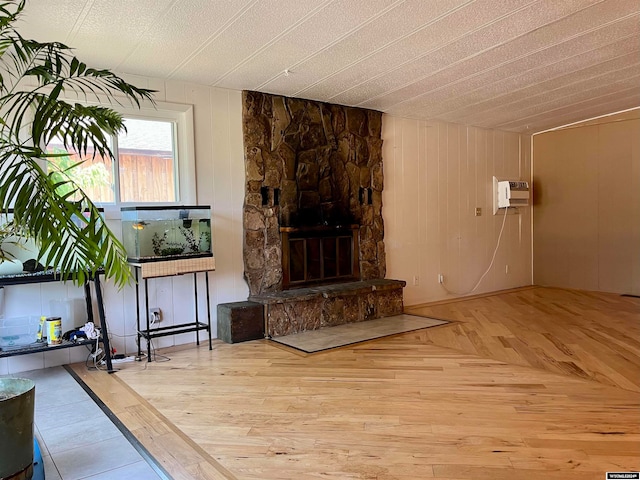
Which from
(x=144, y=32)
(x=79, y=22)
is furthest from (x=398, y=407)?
(x=79, y=22)

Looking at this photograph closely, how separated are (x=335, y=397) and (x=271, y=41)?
228 centimetres

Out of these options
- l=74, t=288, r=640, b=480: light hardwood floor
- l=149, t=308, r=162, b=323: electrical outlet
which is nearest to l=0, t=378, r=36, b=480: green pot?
l=74, t=288, r=640, b=480: light hardwood floor

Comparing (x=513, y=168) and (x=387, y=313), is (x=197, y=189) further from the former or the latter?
(x=513, y=168)

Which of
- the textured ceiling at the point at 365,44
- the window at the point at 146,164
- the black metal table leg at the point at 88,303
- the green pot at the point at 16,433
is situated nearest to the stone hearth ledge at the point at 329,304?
the window at the point at 146,164

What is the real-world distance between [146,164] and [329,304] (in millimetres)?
Result: 2024

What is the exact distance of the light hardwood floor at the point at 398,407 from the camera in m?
1.98

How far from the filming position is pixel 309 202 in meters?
4.67

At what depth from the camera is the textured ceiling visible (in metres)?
2.72

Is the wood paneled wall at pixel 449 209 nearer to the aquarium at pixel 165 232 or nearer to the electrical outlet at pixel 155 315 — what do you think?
the aquarium at pixel 165 232

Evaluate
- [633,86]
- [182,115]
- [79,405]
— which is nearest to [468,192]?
[633,86]

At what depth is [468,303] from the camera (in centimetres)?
566

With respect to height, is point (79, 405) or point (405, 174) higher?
point (405, 174)

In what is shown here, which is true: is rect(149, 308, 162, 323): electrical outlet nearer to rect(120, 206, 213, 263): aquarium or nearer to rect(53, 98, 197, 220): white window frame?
rect(120, 206, 213, 263): aquarium

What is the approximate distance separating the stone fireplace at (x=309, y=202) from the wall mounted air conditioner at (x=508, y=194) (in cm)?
217
